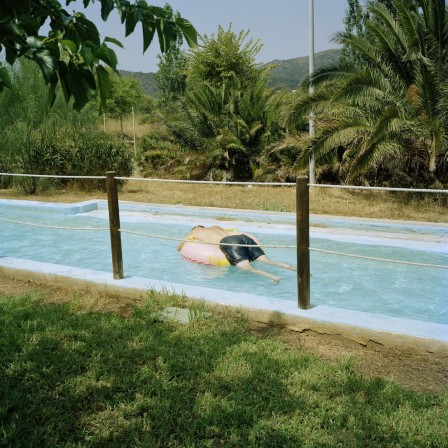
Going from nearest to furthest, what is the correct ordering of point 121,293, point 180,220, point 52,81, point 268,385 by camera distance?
1. point 52,81
2. point 268,385
3. point 121,293
4. point 180,220

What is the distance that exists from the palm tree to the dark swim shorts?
4.23 metres

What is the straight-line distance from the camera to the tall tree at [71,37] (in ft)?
4.09

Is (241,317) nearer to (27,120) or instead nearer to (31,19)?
(31,19)

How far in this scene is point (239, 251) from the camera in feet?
23.8

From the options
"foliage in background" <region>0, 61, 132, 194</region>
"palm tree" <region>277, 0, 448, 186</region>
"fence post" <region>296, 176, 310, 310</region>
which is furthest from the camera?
"foliage in background" <region>0, 61, 132, 194</region>

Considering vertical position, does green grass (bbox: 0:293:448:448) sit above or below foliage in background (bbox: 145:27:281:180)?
below

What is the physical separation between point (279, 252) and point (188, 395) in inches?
228

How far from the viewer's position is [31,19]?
50.9 inches

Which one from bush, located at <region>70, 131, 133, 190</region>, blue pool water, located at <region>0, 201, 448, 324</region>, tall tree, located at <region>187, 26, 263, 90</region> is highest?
tall tree, located at <region>187, 26, 263, 90</region>

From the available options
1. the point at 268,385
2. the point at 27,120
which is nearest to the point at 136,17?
the point at 268,385

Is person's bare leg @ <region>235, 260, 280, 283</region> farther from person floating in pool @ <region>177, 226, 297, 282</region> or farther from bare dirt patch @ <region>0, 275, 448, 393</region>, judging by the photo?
bare dirt patch @ <region>0, 275, 448, 393</region>

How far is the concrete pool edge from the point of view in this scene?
A: 3.92 meters

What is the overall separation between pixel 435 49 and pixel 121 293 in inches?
345

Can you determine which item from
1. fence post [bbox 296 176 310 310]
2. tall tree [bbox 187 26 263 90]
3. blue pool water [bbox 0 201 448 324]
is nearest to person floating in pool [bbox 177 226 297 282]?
blue pool water [bbox 0 201 448 324]
